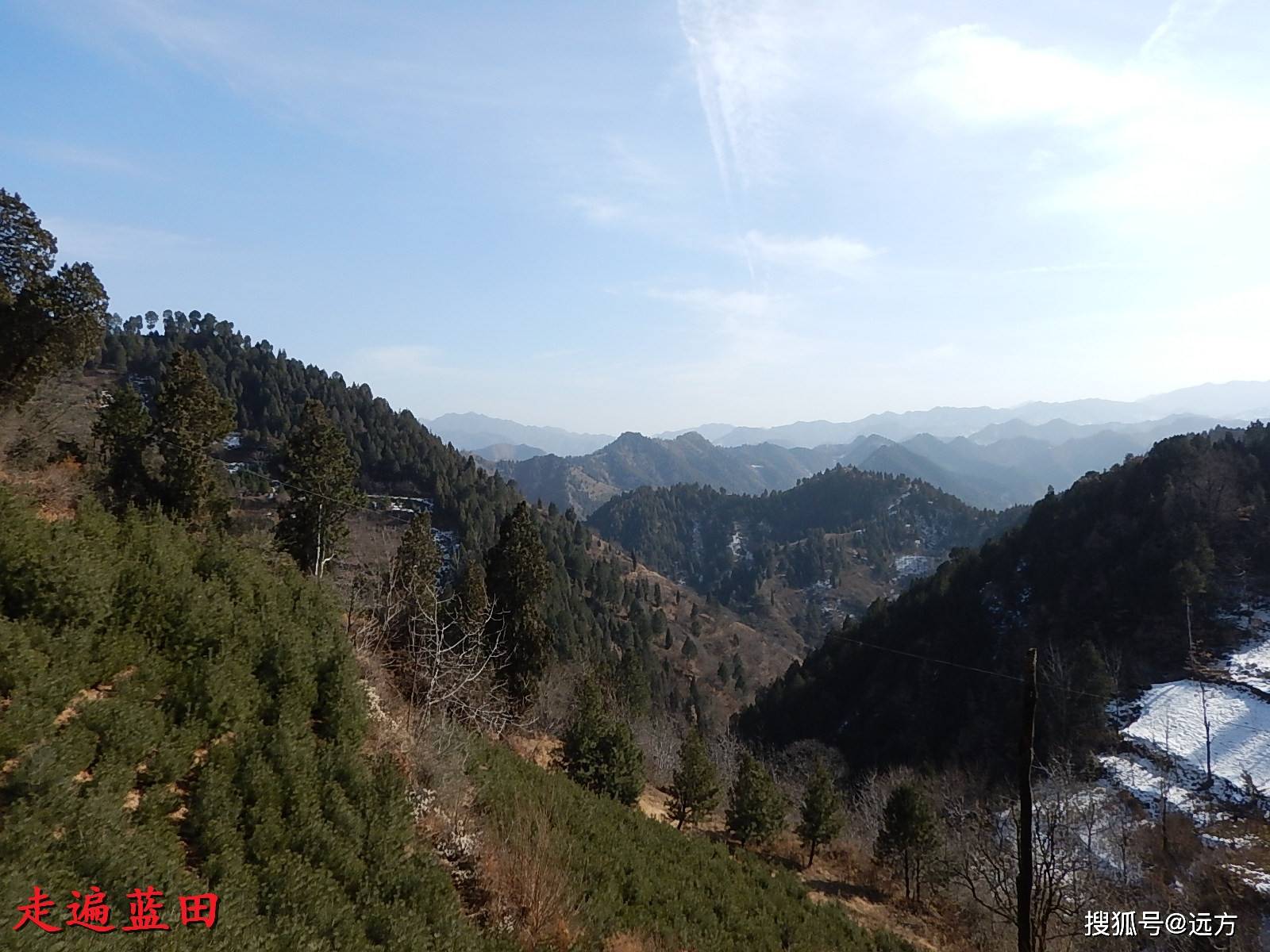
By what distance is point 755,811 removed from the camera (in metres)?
23.6

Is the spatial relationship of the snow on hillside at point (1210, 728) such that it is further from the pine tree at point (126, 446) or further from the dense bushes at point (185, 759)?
the pine tree at point (126, 446)

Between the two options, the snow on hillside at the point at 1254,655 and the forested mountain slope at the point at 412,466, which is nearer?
the snow on hillside at the point at 1254,655

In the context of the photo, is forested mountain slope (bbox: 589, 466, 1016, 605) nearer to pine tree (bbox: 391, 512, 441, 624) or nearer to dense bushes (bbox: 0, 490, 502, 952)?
pine tree (bbox: 391, 512, 441, 624)

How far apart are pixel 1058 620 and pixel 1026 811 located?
6381 cm

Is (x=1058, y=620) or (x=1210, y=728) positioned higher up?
(x=1058, y=620)

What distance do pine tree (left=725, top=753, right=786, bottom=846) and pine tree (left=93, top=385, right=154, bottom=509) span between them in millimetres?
25988

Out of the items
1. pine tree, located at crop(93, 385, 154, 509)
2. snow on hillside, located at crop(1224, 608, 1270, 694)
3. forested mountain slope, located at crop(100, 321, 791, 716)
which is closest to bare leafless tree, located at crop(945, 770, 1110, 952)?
snow on hillside, located at crop(1224, 608, 1270, 694)

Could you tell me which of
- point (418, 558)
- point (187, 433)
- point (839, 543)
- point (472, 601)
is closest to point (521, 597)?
point (472, 601)

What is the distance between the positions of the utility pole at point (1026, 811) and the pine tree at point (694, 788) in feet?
51.5

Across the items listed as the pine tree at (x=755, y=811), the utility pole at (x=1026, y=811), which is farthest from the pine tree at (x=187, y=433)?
the utility pole at (x=1026, y=811)

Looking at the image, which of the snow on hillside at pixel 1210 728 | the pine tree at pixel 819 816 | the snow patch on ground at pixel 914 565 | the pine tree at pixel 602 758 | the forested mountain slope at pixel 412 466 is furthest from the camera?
the snow patch on ground at pixel 914 565

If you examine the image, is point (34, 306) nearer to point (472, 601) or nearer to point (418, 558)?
point (418, 558)

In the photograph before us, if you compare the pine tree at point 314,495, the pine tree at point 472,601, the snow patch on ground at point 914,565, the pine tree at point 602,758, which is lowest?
the snow patch on ground at point 914,565

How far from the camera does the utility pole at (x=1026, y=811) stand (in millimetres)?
9305
